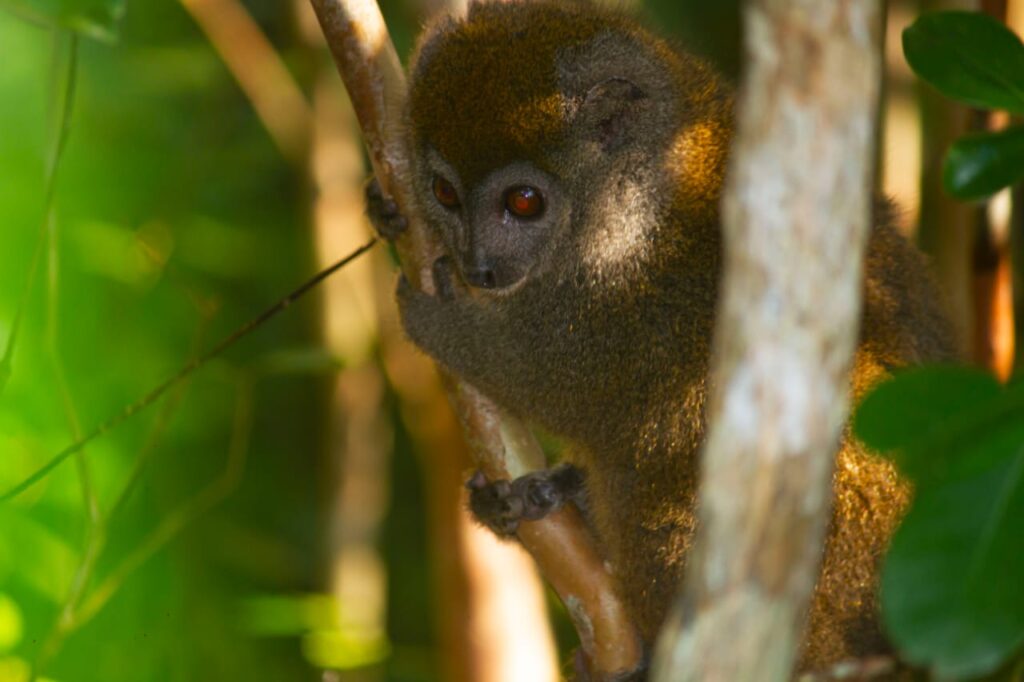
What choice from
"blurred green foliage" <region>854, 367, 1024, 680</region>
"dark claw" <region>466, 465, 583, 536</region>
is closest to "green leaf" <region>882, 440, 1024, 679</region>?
"blurred green foliage" <region>854, 367, 1024, 680</region>

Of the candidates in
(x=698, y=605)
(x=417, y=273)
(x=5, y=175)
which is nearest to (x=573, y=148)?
(x=417, y=273)

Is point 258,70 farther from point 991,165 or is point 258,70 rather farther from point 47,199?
point 991,165

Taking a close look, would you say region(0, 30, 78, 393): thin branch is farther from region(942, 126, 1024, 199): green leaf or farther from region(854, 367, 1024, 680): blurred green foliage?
region(942, 126, 1024, 199): green leaf

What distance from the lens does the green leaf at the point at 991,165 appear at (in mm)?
2201

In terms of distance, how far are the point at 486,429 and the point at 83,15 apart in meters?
1.61

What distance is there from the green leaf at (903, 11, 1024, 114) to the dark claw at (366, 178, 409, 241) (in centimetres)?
179

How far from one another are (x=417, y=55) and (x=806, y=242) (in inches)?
106

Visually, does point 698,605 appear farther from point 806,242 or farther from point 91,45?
point 91,45

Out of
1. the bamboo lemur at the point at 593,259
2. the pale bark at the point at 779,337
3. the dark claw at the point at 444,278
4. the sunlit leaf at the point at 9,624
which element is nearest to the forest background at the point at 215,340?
the sunlit leaf at the point at 9,624

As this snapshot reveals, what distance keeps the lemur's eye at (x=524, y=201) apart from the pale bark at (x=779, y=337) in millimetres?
2187

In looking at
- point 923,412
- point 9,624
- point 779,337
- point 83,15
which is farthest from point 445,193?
point 779,337

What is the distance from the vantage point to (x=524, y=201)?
12.5 ft

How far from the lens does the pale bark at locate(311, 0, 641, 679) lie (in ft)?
11.1

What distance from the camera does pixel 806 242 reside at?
1.60 meters
